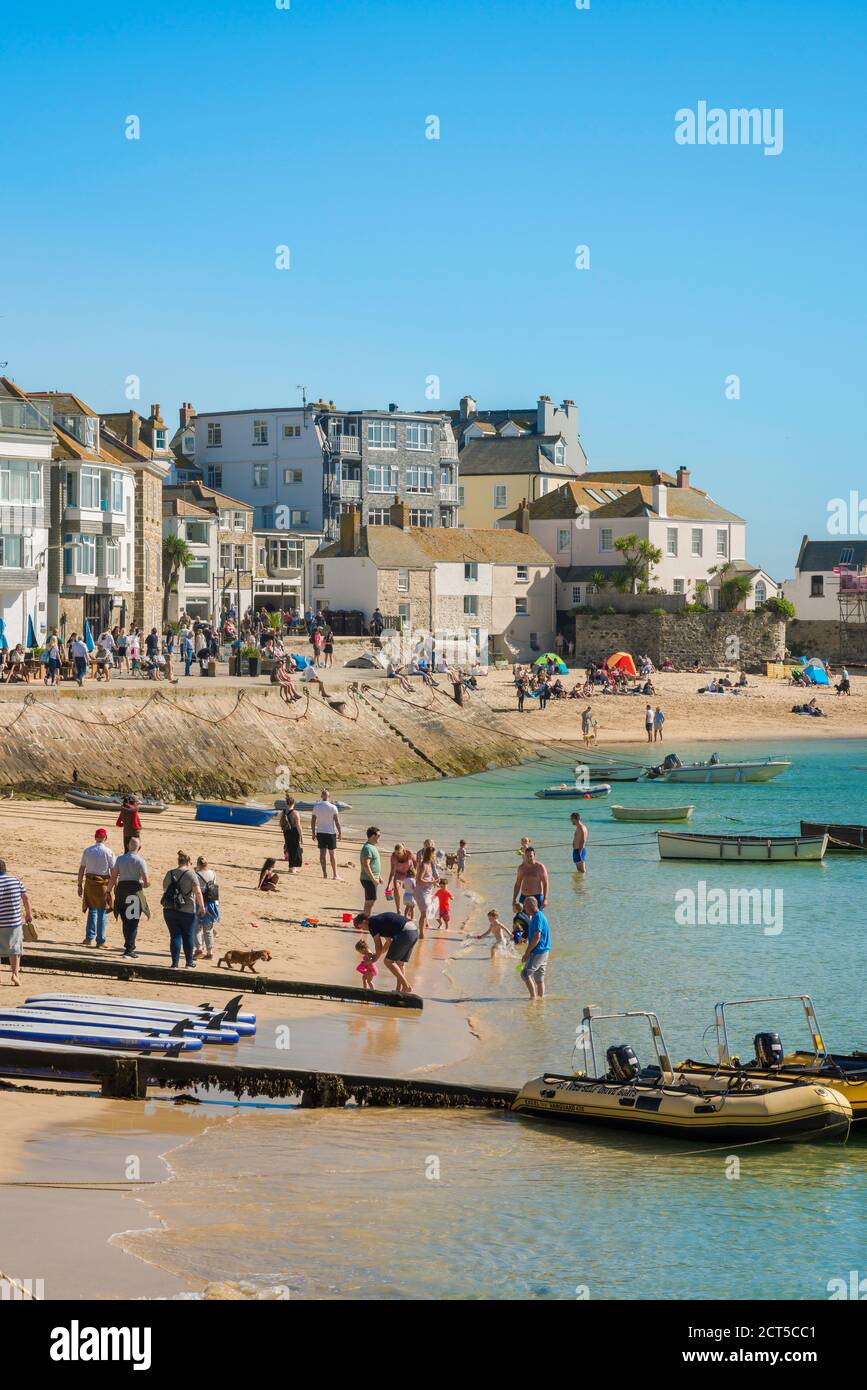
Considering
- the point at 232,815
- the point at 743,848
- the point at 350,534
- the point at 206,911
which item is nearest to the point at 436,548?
the point at 350,534

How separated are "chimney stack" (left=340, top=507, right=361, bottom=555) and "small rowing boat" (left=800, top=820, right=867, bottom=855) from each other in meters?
43.5

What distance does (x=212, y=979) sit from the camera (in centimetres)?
1966

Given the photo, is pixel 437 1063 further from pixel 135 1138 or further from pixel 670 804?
pixel 670 804

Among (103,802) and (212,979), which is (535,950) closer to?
(212,979)

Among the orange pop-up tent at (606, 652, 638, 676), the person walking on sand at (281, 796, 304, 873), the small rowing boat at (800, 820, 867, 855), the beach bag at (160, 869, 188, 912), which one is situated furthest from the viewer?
the orange pop-up tent at (606, 652, 638, 676)

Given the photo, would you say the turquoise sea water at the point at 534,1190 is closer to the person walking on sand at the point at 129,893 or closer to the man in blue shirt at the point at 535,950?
the man in blue shirt at the point at 535,950

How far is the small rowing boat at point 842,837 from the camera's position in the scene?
37344 millimetres

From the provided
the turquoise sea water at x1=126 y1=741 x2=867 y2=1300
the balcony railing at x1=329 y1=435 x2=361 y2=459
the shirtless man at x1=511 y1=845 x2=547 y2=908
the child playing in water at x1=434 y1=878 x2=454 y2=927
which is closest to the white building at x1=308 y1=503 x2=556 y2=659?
the balcony railing at x1=329 y1=435 x2=361 y2=459

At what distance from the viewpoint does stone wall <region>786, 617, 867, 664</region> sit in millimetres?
90375

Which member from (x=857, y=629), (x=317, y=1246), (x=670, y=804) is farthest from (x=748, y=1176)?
(x=857, y=629)

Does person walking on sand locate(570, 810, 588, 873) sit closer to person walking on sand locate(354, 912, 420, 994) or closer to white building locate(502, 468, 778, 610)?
person walking on sand locate(354, 912, 420, 994)
